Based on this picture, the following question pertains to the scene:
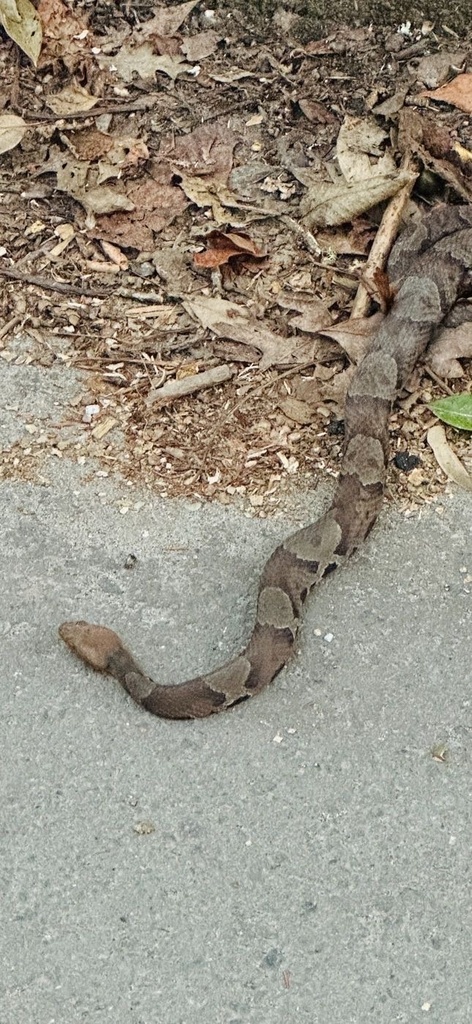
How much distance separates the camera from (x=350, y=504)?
12.6ft

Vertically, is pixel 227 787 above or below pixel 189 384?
below

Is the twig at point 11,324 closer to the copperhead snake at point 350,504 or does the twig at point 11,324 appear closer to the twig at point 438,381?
the copperhead snake at point 350,504

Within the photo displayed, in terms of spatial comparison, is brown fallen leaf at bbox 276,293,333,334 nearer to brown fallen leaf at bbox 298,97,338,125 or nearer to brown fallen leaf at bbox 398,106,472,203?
brown fallen leaf at bbox 398,106,472,203

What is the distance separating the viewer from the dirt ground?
13.6 ft

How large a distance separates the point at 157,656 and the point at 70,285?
1883 mm

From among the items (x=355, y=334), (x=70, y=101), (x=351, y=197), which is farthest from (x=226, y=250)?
(x=70, y=101)

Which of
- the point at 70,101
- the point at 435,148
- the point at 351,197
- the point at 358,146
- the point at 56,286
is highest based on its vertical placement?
the point at 435,148

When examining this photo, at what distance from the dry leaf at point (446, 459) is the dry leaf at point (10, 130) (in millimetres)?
2423

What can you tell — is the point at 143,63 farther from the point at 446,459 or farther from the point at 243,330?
the point at 446,459

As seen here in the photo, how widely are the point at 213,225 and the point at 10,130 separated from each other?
112 cm

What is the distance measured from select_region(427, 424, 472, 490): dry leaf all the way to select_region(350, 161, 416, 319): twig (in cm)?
66

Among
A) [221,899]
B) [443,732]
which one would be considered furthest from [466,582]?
[221,899]

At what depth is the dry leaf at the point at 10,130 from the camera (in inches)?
197

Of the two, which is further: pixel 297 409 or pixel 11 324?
pixel 11 324
